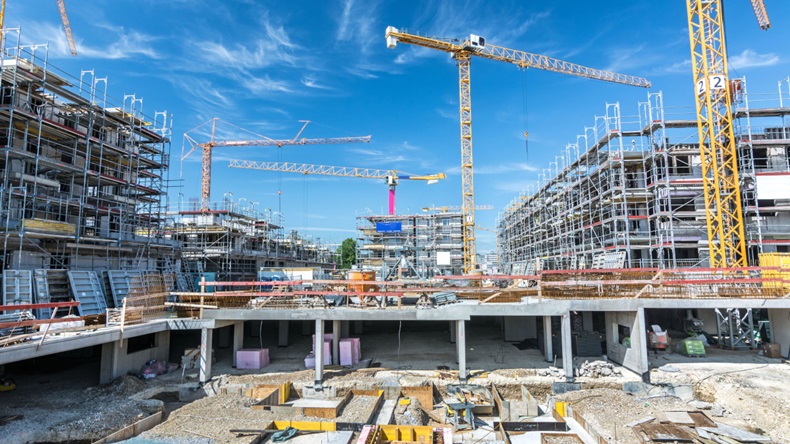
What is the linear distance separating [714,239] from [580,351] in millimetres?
15181

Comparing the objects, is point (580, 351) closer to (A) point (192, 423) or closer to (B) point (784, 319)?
(B) point (784, 319)

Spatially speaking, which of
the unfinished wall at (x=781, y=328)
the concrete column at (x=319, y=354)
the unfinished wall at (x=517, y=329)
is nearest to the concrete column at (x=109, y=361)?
the concrete column at (x=319, y=354)

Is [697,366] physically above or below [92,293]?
below

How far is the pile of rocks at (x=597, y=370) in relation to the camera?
16906 millimetres

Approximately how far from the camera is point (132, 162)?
30.9 meters

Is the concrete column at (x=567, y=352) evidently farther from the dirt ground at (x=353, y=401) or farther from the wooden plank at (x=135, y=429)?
the wooden plank at (x=135, y=429)

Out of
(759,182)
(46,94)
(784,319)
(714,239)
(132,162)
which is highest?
(46,94)

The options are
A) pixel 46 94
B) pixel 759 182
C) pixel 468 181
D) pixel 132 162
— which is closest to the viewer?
pixel 46 94

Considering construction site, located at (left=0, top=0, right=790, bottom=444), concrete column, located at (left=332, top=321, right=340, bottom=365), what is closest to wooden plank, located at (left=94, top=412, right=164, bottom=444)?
construction site, located at (left=0, top=0, right=790, bottom=444)

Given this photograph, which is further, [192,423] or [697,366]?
[697,366]

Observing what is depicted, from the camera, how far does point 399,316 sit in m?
17.4

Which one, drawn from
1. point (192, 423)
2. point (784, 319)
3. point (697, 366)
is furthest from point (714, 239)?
point (192, 423)

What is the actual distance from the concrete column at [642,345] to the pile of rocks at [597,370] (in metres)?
0.95

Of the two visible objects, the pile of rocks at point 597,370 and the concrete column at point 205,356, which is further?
the concrete column at point 205,356
